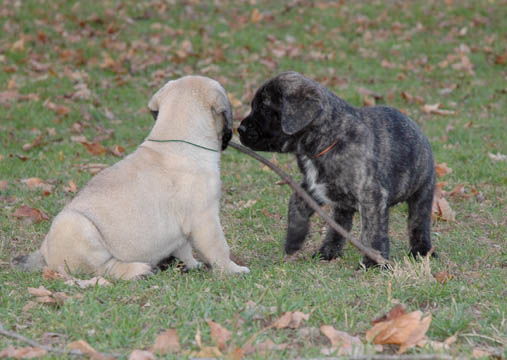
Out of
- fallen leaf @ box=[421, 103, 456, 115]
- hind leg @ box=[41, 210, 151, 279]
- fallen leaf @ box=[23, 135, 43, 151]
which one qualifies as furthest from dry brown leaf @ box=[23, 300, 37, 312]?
fallen leaf @ box=[421, 103, 456, 115]

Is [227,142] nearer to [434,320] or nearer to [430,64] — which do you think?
[434,320]

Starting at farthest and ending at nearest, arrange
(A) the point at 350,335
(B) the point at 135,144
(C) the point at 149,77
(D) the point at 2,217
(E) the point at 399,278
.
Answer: (C) the point at 149,77
(B) the point at 135,144
(D) the point at 2,217
(E) the point at 399,278
(A) the point at 350,335

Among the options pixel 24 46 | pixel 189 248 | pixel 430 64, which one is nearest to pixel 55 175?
pixel 189 248

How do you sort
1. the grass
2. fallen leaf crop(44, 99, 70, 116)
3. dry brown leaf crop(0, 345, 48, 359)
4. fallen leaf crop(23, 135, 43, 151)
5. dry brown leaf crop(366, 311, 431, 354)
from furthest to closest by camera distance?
fallen leaf crop(44, 99, 70, 116), fallen leaf crop(23, 135, 43, 151), the grass, dry brown leaf crop(366, 311, 431, 354), dry brown leaf crop(0, 345, 48, 359)

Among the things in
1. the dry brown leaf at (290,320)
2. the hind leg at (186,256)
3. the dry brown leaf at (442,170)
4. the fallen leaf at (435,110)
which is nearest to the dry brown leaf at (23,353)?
the dry brown leaf at (290,320)

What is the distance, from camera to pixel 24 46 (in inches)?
489

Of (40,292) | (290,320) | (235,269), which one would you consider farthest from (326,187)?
(40,292)

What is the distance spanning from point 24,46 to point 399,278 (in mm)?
10054

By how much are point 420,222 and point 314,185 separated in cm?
109

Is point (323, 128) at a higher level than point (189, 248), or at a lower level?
higher

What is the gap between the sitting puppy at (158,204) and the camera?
4660 mm

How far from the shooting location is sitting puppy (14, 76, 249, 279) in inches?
183

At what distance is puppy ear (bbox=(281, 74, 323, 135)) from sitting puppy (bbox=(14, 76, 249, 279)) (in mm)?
437

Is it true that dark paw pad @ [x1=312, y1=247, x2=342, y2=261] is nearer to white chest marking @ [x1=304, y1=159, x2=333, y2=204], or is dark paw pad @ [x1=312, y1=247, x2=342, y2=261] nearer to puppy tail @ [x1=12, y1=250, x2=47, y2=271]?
white chest marking @ [x1=304, y1=159, x2=333, y2=204]
